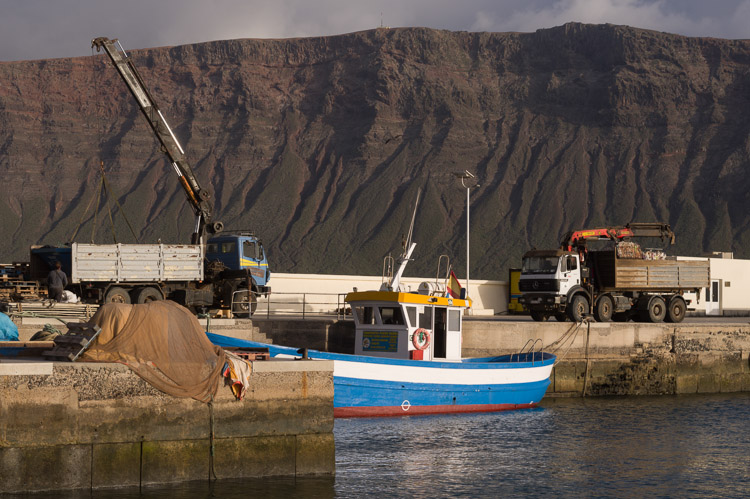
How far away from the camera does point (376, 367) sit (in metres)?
25.0

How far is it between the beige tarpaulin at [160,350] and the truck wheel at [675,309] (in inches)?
1060

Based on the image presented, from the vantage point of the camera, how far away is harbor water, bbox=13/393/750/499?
712 inches

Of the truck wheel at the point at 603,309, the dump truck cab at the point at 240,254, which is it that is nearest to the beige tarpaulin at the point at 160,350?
the dump truck cab at the point at 240,254

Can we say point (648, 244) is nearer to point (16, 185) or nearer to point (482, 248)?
point (482, 248)

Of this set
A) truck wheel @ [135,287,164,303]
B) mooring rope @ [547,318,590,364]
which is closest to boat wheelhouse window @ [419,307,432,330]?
mooring rope @ [547,318,590,364]

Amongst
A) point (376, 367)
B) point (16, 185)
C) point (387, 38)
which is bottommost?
point (376, 367)

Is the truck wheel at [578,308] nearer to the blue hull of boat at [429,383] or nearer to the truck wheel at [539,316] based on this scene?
the truck wheel at [539,316]

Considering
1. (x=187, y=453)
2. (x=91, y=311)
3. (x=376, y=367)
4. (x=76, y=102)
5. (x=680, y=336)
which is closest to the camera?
(x=187, y=453)

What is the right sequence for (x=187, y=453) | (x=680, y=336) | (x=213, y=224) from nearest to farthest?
(x=187, y=453) < (x=680, y=336) < (x=213, y=224)

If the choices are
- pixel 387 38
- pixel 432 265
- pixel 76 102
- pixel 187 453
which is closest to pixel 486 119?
pixel 387 38

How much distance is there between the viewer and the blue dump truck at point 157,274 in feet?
104

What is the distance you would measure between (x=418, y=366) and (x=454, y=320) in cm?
280

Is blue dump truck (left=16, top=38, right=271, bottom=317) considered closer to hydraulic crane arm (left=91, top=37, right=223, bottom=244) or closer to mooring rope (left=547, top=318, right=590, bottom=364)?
hydraulic crane arm (left=91, top=37, right=223, bottom=244)

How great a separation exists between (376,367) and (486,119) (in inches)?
5626
